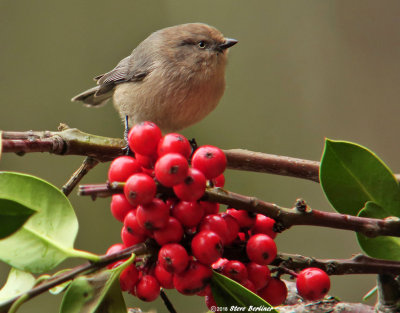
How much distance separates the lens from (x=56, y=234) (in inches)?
31.2

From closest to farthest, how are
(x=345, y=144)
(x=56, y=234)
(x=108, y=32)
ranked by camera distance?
1. (x=56, y=234)
2. (x=345, y=144)
3. (x=108, y=32)

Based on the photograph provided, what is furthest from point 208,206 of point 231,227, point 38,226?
point 38,226

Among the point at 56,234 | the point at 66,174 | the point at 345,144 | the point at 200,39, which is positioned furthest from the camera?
the point at 66,174

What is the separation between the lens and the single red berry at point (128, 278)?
2.74ft

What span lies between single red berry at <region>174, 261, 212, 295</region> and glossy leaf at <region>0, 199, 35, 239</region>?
262 millimetres

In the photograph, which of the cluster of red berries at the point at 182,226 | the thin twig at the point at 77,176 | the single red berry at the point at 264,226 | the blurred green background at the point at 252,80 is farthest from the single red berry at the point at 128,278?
the blurred green background at the point at 252,80

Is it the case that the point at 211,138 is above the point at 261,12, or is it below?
below

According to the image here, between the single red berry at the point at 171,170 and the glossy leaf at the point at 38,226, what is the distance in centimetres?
17

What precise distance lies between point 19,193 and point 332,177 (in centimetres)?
57

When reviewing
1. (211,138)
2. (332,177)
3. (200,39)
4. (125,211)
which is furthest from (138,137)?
(211,138)

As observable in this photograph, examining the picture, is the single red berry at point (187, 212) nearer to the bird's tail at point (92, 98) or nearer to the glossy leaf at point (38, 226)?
the glossy leaf at point (38, 226)

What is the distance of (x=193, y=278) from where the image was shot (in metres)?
0.79

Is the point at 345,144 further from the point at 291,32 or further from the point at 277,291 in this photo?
the point at 291,32

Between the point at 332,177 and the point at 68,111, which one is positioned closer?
the point at 332,177
